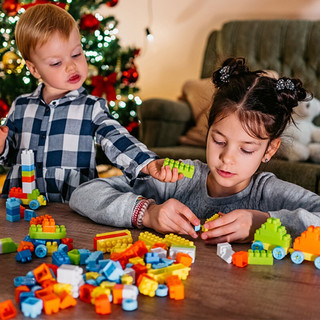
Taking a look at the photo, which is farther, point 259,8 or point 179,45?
point 179,45

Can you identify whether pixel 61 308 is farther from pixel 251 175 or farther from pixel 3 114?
pixel 3 114

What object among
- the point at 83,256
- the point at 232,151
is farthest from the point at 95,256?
the point at 232,151

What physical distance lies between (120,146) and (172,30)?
293 centimetres

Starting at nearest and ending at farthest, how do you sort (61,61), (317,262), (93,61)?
1. (317,262)
2. (61,61)
3. (93,61)

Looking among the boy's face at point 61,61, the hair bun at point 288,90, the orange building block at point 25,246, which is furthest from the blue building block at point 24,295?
the boy's face at point 61,61

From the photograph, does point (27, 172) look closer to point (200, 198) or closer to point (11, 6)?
point (200, 198)

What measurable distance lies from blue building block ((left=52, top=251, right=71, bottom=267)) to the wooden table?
0.03 metres

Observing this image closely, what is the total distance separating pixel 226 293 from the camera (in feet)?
2.46

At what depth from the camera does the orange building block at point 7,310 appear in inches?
26.2

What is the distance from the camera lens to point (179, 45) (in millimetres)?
4109

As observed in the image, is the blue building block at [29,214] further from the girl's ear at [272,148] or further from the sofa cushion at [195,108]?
the sofa cushion at [195,108]

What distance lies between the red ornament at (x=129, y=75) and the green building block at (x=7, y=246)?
205 centimetres

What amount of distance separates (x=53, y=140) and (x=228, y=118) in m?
0.64

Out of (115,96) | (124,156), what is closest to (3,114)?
(115,96)
